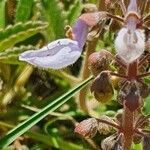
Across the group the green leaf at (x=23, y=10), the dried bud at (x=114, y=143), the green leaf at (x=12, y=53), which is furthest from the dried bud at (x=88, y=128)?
the green leaf at (x=23, y=10)

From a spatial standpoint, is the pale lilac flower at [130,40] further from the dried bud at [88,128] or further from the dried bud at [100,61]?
the dried bud at [88,128]

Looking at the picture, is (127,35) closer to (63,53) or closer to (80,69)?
(63,53)

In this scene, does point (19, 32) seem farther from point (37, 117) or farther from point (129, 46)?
point (129, 46)

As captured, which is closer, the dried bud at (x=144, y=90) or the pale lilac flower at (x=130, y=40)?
the pale lilac flower at (x=130, y=40)

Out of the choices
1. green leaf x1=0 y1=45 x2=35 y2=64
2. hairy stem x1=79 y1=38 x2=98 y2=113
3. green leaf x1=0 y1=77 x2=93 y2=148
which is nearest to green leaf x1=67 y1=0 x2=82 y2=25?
hairy stem x1=79 y1=38 x2=98 y2=113

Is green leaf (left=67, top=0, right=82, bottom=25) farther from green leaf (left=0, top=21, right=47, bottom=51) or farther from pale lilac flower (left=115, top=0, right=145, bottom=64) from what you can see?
pale lilac flower (left=115, top=0, right=145, bottom=64)

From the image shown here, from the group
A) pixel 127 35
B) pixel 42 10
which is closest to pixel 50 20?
pixel 42 10
